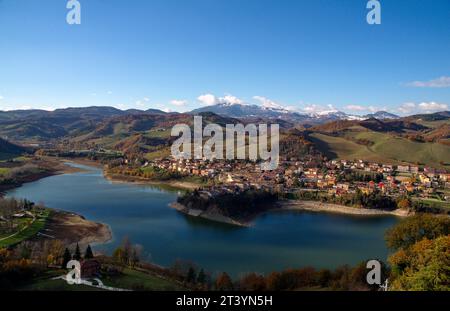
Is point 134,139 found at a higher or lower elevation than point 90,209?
higher

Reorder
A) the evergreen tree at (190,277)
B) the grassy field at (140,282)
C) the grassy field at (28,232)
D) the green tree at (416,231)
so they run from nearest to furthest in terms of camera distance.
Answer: the grassy field at (140,282), the evergreen tree at (190,277), the green tree at (416,231), the grassy field at (28,232)

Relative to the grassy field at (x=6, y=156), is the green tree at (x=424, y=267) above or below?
below

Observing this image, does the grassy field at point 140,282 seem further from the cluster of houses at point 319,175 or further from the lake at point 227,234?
the cluster of houses at point 319,175

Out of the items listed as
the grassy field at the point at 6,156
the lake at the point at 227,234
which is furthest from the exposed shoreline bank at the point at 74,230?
the grassy field at the point at 6,156
